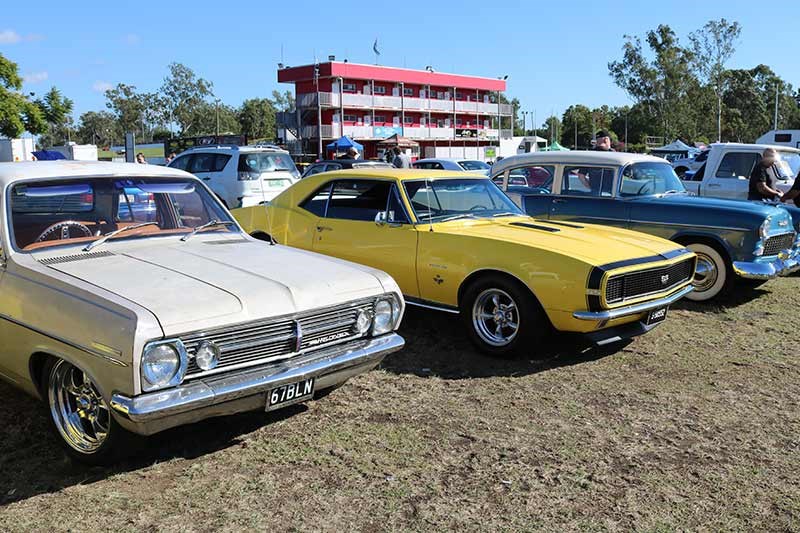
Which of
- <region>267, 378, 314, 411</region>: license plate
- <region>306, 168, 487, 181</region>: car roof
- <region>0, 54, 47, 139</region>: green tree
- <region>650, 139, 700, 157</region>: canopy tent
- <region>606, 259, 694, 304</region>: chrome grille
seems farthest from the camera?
<region>650, 139, 700, 157</region>: canopy tent

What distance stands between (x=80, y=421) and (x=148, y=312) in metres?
0.93

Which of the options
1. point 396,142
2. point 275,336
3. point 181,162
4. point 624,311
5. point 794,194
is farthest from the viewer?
point 396,142

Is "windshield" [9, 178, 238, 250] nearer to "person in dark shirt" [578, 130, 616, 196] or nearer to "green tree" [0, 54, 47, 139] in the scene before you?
"person in dark shirt" [578, 130, 616, 196]

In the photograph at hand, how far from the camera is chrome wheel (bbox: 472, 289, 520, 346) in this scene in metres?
5.60

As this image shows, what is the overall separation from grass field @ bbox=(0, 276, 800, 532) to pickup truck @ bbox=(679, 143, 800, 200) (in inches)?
273

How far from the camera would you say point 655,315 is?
5.74 metres

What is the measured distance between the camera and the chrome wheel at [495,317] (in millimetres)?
5598

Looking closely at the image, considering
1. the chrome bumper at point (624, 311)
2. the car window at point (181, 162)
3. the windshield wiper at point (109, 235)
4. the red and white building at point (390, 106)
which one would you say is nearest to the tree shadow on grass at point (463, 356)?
the chrome bumper at point (624, 311)

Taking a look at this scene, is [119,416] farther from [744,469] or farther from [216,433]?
[744,469]

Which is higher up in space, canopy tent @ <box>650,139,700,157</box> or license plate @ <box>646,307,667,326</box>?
canopy tent @ <box>650,139,700,157</box>

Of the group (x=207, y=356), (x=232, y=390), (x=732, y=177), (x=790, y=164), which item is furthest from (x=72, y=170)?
(x=790, y=164)

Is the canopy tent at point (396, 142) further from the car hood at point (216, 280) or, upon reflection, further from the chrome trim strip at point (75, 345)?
the chrome trim strip at point (75, 345)

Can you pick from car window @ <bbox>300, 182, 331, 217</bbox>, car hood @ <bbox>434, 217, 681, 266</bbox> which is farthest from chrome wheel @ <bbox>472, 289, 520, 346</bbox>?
car window @ <bbox>300, 182, 331, 217</bbox>

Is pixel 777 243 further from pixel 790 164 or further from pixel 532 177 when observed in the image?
pixel 790 164
